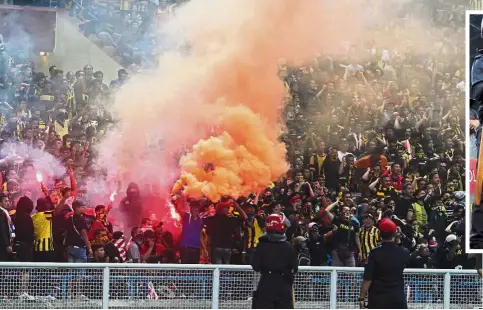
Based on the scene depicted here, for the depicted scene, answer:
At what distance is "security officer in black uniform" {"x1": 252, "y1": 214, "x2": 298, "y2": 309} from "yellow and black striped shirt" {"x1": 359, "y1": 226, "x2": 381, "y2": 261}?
466 centimetres

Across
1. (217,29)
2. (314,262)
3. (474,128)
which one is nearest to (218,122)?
(217,29)

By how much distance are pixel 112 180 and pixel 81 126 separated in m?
0.84

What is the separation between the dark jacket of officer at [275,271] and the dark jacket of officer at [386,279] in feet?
2.35

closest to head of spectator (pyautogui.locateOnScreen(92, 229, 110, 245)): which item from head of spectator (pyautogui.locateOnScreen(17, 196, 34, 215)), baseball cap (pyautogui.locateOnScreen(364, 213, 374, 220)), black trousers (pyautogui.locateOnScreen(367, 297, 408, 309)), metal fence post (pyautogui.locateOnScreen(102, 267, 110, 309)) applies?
head of spectator (pyautogui.locateOnScreen(17, 196, 34, 215))

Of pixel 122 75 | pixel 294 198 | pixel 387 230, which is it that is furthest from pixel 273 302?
pixel 122 75

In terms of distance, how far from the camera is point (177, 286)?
11.0 meters

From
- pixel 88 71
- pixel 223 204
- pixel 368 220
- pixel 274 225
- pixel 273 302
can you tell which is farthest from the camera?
pixel 368 220

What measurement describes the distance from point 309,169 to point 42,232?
12.3 feet

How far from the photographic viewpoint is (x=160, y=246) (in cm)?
1327

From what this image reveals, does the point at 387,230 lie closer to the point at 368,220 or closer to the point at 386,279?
the point at 386,279

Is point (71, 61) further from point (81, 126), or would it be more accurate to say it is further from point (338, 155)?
point (338, 155)

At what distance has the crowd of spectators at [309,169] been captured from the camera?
13.1 meters

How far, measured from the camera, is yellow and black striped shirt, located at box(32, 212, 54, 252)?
12.8m

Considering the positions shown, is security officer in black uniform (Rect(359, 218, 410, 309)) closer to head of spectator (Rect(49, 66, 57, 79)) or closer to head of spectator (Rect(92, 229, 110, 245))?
head of spectator (Rect(92, 229, 110, 245))
